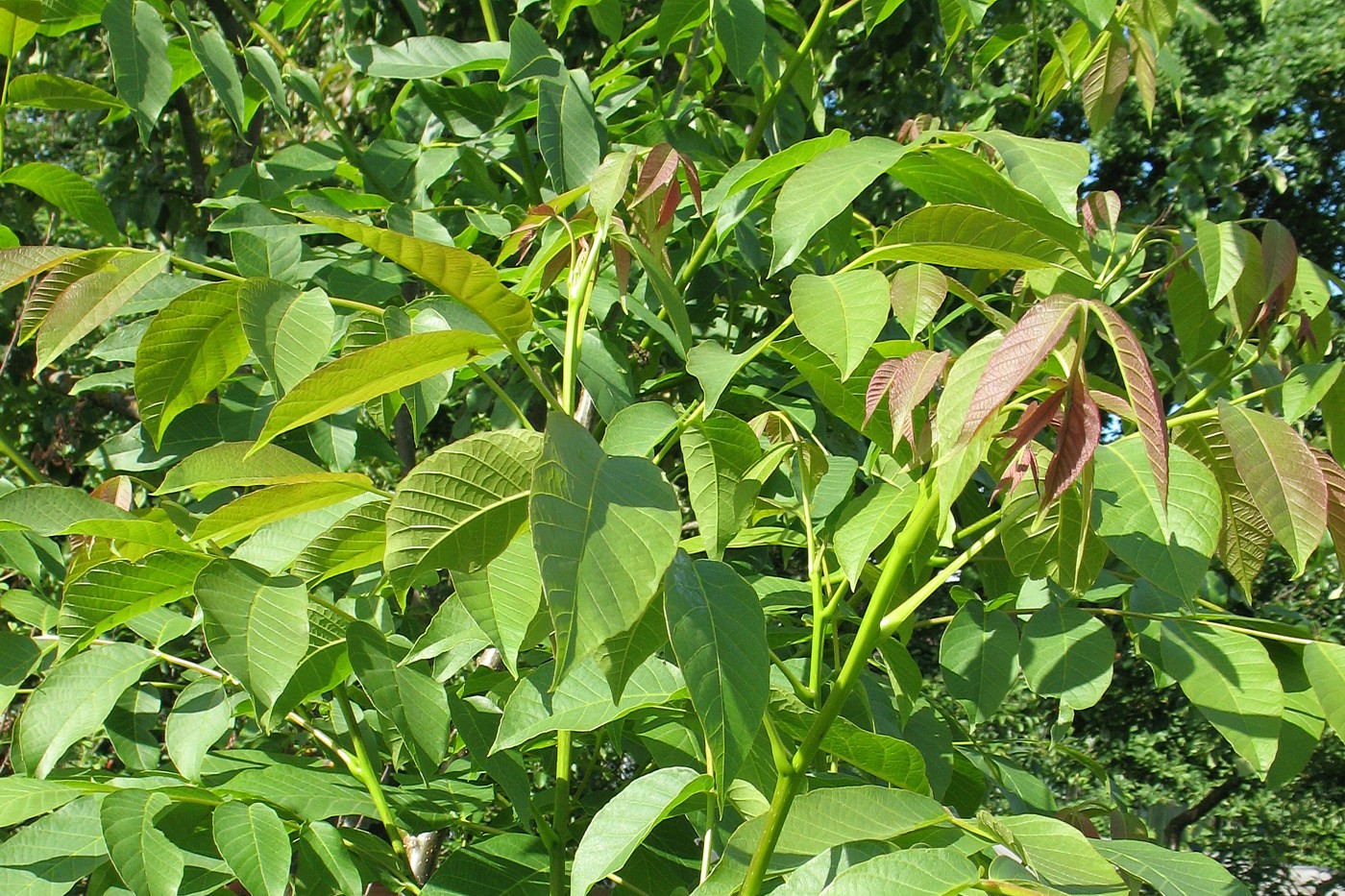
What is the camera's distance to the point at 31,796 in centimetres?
→ 84

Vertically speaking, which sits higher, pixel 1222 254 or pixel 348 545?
pixel 1222 254

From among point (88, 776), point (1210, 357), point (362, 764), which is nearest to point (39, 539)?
point (88, 776)

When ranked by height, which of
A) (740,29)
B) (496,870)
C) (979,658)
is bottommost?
(496,870)

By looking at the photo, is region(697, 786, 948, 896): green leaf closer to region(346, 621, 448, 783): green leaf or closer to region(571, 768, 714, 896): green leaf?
region(571, 768, 714, 896): green leaf

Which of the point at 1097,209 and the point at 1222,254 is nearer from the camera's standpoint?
the point at 1222,254

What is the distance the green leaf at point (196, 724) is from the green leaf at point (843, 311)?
2.01 feet

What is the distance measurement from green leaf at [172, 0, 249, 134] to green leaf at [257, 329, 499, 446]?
828 millimetres

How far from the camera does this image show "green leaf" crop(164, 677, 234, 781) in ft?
2.91

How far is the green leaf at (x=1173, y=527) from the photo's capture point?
73 cm

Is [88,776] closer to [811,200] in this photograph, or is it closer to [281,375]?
[281,375]

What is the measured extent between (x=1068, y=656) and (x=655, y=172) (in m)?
0.57

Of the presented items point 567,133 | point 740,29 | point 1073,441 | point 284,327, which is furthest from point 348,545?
point 740,29

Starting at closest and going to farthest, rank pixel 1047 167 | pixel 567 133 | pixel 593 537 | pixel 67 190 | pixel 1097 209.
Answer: pixel 593 537, pixel 1047 167, pixel 67 190, pixel 567 133, pixel 1097 209

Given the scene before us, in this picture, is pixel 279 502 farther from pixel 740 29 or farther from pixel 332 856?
pixel 740 29
